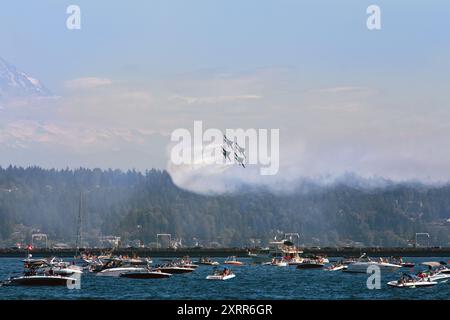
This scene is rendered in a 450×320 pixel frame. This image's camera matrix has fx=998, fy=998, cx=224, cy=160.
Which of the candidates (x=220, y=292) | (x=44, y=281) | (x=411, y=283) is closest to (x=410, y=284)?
(x=411, y=283)

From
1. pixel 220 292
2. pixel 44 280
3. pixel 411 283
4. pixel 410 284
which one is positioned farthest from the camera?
pixel 411 283

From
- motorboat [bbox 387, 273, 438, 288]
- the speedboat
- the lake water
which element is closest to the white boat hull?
motorboat [bbox 387, 273, 438, 288]

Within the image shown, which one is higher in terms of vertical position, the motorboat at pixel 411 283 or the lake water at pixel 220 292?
the motorboat at pixel 411 283

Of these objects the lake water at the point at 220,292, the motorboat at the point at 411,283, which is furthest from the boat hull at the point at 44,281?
the motorboat at the point at 411,283

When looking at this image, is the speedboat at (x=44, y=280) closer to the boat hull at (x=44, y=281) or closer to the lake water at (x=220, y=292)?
the boat hull at (x=44, y=281)

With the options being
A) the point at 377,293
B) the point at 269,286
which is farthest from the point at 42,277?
the point at 377,293

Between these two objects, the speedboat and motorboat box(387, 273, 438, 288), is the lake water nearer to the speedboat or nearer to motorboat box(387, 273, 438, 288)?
motorboat box(387, 273, 438, 288)

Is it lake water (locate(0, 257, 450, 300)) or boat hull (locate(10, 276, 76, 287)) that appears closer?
lake water (locate(0, 257, 450, 300))

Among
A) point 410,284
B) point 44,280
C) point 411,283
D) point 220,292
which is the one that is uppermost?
point 44,280

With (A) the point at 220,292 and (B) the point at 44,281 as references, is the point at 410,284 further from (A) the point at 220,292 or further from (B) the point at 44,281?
(B) the point at 44,281

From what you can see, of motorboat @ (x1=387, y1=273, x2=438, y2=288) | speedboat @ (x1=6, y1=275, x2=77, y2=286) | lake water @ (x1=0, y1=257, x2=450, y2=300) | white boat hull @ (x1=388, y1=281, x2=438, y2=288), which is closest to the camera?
lake water @ (x1=0, y1=257, x2=450, y2=300)

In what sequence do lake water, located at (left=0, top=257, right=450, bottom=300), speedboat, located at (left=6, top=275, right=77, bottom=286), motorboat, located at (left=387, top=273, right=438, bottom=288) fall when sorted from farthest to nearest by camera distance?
1. speedboat, located at (left=6, top=275, right=77, bottom=286)
2. motorboat, located at (left=387, top=273, right=438, bottom=288)
3. lake water, located at (left=0, top=257, right=450, bottom=300)
